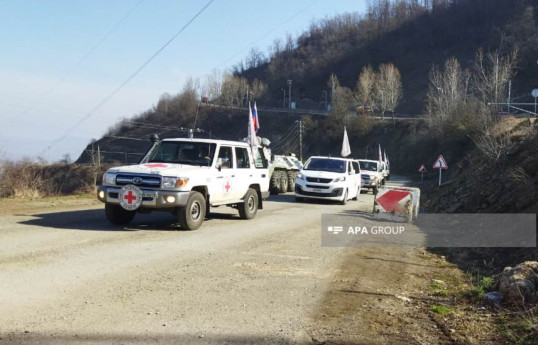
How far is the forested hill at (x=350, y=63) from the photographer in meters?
106

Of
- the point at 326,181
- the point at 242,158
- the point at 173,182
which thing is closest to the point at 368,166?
the point at 326,181

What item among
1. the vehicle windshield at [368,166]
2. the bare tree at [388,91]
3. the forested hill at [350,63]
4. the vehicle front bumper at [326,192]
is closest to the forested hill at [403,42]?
the forested hill at [350,63]

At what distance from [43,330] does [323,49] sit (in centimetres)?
17034

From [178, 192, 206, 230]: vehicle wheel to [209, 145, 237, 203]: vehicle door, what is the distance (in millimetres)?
550

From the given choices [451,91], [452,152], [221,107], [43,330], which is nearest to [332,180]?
[43,330]

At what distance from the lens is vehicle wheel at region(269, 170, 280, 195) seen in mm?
24547

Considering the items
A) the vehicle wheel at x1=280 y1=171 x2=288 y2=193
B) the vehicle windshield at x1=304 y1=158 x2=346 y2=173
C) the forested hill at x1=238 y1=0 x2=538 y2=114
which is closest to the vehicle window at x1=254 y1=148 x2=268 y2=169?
the vehicle windshield at x1=304 y1=158 x2=346 y2=173

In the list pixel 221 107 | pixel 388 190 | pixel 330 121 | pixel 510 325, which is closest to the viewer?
pixel 510 325

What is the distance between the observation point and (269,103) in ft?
479

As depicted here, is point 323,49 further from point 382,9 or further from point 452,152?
point 452,152

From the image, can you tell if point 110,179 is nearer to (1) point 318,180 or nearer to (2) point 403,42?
(1) point 318,180

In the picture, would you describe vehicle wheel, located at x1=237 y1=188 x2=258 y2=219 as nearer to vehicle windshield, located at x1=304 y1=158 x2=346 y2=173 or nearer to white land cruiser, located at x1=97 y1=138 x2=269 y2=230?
white land cruiser, located at x1=97 y1=138 x2=269 y2=230

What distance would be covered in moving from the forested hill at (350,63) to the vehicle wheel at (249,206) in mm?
78888

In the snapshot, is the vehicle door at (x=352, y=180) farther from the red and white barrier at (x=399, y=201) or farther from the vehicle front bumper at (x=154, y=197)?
the vehicle front bumper at (x=154, y=197)
